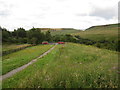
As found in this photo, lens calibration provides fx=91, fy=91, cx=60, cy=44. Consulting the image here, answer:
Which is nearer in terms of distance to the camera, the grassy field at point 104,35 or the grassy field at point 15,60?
the grassy field at point 15,60

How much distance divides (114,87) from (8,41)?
90976 millimetres

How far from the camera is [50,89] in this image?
429cm

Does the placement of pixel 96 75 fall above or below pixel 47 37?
below

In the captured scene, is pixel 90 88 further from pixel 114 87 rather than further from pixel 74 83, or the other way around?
pixel 114 87

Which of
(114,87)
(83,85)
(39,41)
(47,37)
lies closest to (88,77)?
(83,85)

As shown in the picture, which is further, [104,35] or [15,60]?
[104,35]

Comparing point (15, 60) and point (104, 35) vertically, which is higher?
point (104, 35)

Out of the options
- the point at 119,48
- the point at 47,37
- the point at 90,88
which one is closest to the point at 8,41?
the point at 47,37

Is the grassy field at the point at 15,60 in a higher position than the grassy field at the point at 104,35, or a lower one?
lower

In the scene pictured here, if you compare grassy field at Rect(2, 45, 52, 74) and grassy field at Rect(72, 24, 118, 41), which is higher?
grassy field at Rect(72, 24, 118, 41)

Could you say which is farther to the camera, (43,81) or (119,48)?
(119,48)

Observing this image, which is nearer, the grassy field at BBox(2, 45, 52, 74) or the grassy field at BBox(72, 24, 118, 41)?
the grassy field at BBox(2, 45, 52, 74)

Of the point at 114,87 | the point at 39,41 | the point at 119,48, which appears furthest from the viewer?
the point at 39,41

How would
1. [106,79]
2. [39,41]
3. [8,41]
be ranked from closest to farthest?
[106,79] → [39,41] → [8,41]
